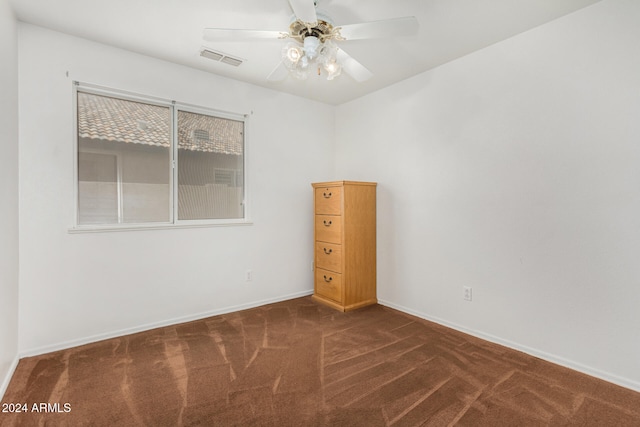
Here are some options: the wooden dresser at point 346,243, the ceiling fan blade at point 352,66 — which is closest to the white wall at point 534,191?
the wooden dresser at point 346,243

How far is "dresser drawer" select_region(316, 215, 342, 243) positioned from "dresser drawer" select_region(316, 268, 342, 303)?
1.27 ft

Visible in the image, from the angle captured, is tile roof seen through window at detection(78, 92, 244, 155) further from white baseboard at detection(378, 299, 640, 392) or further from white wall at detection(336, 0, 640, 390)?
white baseboard at detection(378, 299, 640, 392)

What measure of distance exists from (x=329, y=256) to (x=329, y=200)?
650 mm

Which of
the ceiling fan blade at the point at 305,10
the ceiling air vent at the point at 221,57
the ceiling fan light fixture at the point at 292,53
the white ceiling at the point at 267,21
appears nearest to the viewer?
the ceiling fan blade at the point at 305,10

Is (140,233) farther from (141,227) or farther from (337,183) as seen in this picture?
(337,183)

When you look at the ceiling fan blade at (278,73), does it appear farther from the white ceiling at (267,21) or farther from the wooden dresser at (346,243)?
the wooden dresser at (346,243)

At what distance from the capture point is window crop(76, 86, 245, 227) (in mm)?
2521

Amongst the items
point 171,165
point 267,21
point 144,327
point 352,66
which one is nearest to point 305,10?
point 352,66

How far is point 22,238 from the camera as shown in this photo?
221 cm

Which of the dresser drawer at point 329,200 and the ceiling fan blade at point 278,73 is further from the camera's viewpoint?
the dresser drawer at point 329,200

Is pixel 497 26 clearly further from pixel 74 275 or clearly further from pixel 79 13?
pixel 74 275

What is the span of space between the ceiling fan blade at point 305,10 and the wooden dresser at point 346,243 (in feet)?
5.89

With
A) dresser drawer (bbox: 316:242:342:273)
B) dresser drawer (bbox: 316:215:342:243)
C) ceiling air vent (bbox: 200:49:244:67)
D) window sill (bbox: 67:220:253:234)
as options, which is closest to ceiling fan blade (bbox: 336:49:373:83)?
ceiling air vent (bbox: 200:49:244:67)

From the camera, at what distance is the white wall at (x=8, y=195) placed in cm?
182
